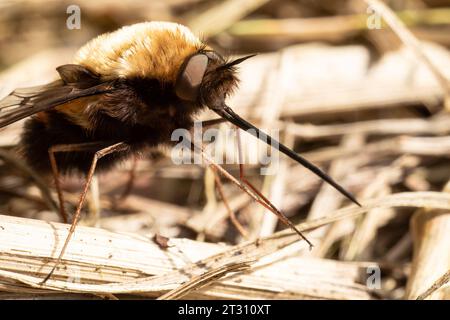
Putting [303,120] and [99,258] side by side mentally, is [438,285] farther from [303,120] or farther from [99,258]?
[303,120]

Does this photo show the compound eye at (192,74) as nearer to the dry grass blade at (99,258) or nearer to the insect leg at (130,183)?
the dry grass blade at (99,258)

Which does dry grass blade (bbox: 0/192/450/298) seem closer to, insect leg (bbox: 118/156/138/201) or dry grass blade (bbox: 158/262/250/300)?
dry grass blade (bbox: 158/262/250/300)

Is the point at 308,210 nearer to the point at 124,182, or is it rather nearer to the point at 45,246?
the point at 124,182

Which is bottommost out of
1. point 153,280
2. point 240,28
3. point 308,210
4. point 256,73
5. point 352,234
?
point 153,280

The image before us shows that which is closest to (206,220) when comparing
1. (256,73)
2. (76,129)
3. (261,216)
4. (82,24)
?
(261,216)

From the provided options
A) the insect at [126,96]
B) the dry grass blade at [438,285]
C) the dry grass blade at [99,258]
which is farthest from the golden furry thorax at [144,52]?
the dry grass blade at [438,285]

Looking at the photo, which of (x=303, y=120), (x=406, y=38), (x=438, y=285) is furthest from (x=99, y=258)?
(x=406, y=38)
